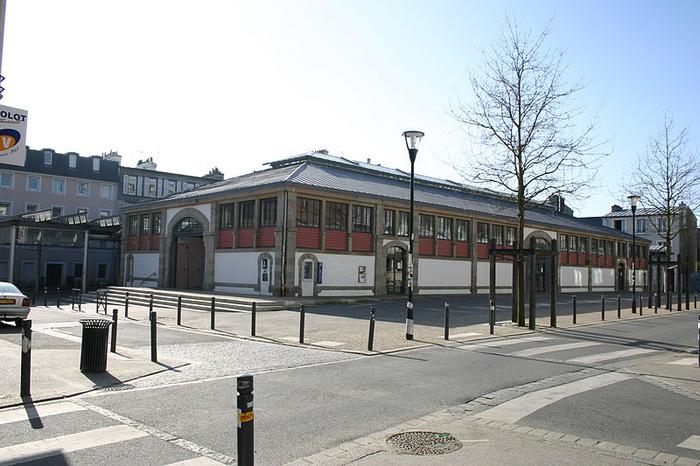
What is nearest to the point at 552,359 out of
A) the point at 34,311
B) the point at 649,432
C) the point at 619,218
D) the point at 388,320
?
the point at 649,432

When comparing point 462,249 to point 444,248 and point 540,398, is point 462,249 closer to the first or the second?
point 444,248

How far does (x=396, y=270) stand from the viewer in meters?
38.6

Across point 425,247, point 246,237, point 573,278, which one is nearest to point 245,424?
point 246,237

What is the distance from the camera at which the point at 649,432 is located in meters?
6.98

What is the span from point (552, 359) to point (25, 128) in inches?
437

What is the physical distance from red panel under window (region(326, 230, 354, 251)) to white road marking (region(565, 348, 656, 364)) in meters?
21.0

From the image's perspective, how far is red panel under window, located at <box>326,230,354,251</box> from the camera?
3431cm

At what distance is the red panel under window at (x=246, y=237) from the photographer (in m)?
34.4

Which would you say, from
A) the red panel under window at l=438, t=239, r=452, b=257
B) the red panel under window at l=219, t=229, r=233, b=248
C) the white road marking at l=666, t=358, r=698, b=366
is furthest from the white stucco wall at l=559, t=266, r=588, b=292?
the white road marking at l=666, t=358, r=698, b=366

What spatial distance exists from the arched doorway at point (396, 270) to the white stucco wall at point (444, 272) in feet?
3.80

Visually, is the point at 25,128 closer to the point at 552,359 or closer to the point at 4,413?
the point at 4,413

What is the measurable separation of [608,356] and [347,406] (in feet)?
27.1

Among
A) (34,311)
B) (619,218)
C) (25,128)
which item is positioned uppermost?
(619,218)

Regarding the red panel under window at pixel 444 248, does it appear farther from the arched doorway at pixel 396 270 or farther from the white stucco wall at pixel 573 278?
the white stucco wall at pixel 573 278
